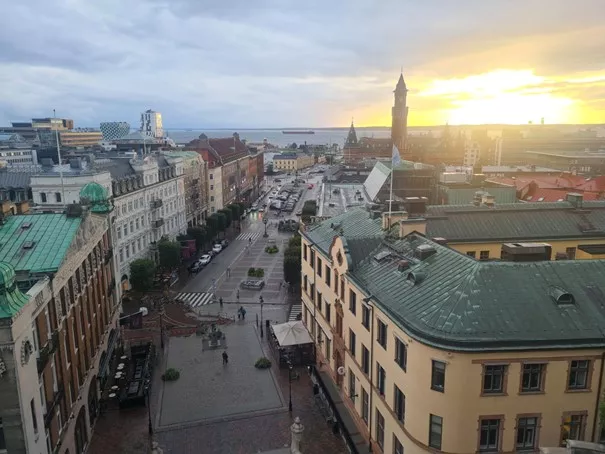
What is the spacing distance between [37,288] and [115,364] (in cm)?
2480

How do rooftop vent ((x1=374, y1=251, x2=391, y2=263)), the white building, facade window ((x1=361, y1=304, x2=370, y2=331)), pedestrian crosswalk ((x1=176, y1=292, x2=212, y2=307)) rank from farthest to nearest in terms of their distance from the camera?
1. pedestrian crosswalk ((x1=176, y1=292, x2=212, y2=307))
2. the white building
3. rooftop vent ((x1=374, y1=251, x2=391, y2=263))
4. facade window ((x1=361, y1=304, x2=370, y2=331))

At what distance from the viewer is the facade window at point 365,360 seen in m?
34.2

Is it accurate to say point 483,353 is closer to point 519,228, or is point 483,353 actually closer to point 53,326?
point 53,326

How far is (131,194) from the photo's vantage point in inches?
3031

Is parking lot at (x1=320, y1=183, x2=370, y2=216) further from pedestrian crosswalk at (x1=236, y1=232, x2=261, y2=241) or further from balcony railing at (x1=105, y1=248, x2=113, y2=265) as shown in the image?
balcony railing at (x1=105, y1=248, x2=113, y2=265)

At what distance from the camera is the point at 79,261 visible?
36.7 meters

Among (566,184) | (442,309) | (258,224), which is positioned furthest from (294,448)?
(258,224)

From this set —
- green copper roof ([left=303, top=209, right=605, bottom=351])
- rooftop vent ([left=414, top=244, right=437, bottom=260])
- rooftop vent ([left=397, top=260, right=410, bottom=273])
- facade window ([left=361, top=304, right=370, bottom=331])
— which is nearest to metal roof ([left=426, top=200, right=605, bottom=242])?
rooftop vent ([left=414, top=244, right=437, bottom=260])

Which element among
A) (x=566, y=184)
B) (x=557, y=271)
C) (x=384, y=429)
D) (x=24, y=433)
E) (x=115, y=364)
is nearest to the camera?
(x=24, y=433)

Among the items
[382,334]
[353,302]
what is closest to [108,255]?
[353,302]

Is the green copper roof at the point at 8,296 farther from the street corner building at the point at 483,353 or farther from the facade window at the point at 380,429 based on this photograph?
the facade window at the point at 380,429

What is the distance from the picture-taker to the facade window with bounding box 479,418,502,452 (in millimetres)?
25578

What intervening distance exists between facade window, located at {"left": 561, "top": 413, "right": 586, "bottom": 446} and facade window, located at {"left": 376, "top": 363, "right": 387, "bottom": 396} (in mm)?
9757

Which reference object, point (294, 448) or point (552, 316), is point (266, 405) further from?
point (552, 316)
